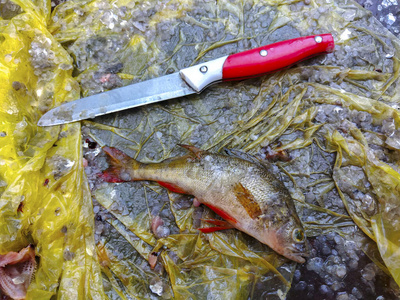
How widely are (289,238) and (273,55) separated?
1086mm

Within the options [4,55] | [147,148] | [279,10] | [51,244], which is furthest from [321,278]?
[4,55]

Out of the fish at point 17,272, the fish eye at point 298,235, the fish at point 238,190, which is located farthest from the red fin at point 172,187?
the fish at point 17,272

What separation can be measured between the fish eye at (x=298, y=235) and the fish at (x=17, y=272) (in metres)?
1.44

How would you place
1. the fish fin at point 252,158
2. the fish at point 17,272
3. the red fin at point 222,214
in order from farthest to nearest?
the fish fin at point 252,158 → the red fin at point 222,214 → the fish at point 17,272

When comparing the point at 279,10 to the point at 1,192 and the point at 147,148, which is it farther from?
the point at 1,192

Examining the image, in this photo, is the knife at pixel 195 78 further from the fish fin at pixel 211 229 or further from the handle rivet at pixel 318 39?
the fish fin at pixel 211 229

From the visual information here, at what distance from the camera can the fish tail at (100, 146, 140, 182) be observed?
1966 mm

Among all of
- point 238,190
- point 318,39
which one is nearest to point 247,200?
point 238,190

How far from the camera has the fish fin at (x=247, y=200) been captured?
172 centimetres

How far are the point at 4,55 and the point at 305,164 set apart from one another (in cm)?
198

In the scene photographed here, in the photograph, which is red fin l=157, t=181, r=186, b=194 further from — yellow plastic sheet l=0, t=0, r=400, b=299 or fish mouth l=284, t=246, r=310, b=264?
fish mouth l=284, t=246, r=310, b=264

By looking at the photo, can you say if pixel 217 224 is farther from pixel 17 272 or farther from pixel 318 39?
pixel 318 39

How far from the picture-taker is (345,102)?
2018 mm

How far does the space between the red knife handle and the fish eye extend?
98 centimetres
